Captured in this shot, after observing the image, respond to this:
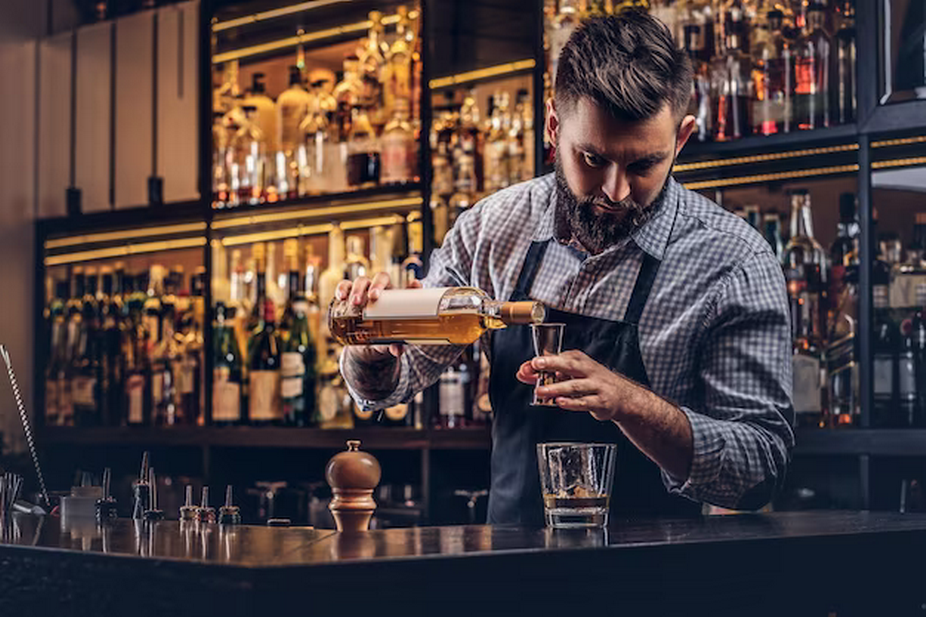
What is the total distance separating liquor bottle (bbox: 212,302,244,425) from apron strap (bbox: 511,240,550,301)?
66.4 inches

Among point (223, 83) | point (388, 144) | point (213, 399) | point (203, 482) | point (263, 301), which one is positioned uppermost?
point (223, 83)

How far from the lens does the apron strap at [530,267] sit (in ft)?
7.62

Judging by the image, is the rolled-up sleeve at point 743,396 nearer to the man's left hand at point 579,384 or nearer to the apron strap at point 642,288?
the apron strap at point 642,288

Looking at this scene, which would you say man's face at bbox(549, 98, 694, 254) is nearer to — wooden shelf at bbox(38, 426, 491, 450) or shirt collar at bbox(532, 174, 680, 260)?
shirt collar at bbox(532, 174, 680, 260)

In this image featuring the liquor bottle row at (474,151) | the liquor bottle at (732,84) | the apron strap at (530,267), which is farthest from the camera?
the liquor bottle row at (474,151)

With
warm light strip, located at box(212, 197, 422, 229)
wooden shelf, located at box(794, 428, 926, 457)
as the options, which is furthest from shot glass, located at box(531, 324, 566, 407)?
warm light strip, located at box(212, 197, 422, 229)

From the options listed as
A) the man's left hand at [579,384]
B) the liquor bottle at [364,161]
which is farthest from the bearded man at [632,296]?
the liquor bottle at [364,161]

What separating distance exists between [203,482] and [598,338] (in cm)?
200

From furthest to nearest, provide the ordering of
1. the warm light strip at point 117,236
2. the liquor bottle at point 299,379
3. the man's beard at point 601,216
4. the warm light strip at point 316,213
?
1. the warm light strip at point 117,236
2. the liquor bottle at point 299,379
3. the warm light strip at point 316,213
4. the man's beard at point 601,216

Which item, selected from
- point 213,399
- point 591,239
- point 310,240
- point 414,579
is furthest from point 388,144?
point 414,579

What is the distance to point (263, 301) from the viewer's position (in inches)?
153

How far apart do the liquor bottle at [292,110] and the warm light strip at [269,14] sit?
0.54 ft

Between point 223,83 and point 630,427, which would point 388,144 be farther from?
point 630,427

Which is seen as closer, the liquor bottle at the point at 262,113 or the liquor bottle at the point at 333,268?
the liquor bottle at the point at 333,268
